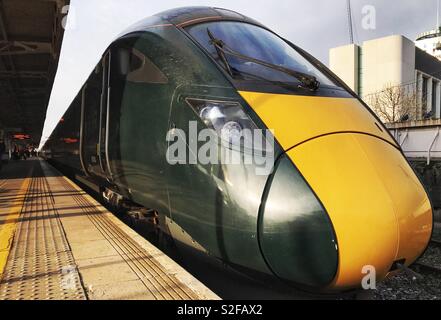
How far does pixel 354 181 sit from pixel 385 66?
54.8m

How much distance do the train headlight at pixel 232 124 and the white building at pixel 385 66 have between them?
162 feet

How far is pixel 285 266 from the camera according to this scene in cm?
255

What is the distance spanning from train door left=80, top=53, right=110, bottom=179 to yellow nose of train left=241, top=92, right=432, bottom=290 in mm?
2818

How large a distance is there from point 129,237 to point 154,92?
1.72 metres

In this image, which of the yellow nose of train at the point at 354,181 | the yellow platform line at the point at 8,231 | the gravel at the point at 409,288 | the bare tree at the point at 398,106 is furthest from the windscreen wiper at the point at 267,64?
the bare tree at the point at 398,106

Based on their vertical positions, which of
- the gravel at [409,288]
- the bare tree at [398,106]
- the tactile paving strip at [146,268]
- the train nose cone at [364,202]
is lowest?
the gravel at [409,288]

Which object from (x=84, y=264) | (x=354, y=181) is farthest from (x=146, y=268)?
(x=354, y=181)

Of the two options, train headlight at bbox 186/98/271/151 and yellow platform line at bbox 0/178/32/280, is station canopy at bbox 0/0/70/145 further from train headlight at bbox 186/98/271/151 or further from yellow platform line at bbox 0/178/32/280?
train headlight at bbox 186/98/271/151

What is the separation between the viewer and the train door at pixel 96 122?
16.9 feet

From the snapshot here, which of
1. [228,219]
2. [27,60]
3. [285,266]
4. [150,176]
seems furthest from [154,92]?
[27,60]

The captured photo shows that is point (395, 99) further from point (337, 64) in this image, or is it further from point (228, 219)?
point (228, 219)

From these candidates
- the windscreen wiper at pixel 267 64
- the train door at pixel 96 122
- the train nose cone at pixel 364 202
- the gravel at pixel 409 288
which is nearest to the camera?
the train nose cone at pixel 364 202

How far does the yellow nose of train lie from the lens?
96.0 inches

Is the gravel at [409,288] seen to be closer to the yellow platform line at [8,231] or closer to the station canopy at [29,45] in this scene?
the yellow platform line at [8,231]
